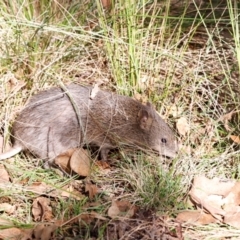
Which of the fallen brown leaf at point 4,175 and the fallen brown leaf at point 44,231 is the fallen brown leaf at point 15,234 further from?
the fallen brown leaf at point 4,175

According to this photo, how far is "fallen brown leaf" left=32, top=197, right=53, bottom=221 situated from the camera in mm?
4066

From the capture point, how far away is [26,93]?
507 cm

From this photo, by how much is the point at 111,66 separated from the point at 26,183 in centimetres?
128

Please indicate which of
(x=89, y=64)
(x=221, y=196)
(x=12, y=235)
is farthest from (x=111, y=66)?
(x=12, y=235)

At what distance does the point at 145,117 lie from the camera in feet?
16.1

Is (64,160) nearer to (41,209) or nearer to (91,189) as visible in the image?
(91,189)

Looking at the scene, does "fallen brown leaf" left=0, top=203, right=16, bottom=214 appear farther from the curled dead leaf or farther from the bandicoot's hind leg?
the bandicoot's hind leg

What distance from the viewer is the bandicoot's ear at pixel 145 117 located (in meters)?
4.91

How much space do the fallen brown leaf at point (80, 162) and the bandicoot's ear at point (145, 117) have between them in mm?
595

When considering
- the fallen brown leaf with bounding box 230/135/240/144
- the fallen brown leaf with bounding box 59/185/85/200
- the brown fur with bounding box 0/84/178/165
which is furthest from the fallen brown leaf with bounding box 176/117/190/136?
the fallen brown leaf with bounding box 59/185/85/200

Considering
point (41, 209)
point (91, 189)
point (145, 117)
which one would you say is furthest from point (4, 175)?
point (145, 117)

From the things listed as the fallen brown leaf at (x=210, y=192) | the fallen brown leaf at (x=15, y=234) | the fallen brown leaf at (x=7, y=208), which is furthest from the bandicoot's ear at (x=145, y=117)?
the fallen brown leaf at (x=15, y=234)

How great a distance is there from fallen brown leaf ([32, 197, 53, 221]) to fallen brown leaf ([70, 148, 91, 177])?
0.36m

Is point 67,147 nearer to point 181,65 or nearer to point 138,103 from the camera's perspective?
point 138,103
